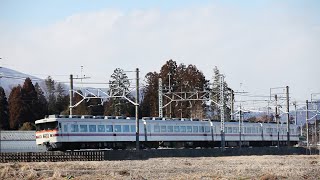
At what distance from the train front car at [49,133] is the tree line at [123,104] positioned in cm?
2420

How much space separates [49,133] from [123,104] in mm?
39610

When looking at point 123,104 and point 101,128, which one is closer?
point 101,128

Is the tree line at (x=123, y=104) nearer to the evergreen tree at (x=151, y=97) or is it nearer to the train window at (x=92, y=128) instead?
the evergreen tree at (x=151, y=97)

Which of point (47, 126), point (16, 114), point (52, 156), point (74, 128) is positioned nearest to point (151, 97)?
point (16, 114)

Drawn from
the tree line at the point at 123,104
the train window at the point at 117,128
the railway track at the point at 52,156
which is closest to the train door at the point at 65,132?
the railway track at the point at 52,156

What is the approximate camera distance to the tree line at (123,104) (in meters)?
68.9

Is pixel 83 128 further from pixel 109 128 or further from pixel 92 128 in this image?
pixel 109 128

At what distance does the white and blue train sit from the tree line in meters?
10.3

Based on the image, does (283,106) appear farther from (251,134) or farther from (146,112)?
(146,112)

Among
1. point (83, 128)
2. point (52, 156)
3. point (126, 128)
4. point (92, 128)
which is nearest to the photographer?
point (52, 156)

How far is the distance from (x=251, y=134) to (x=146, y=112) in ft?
89.8

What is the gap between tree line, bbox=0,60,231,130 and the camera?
6888cm

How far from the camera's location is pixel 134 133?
46.1m

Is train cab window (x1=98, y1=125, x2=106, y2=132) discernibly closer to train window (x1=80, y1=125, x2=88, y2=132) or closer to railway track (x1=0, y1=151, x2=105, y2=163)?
train window (x1=80, y1=125, x2=88, y2=132)
